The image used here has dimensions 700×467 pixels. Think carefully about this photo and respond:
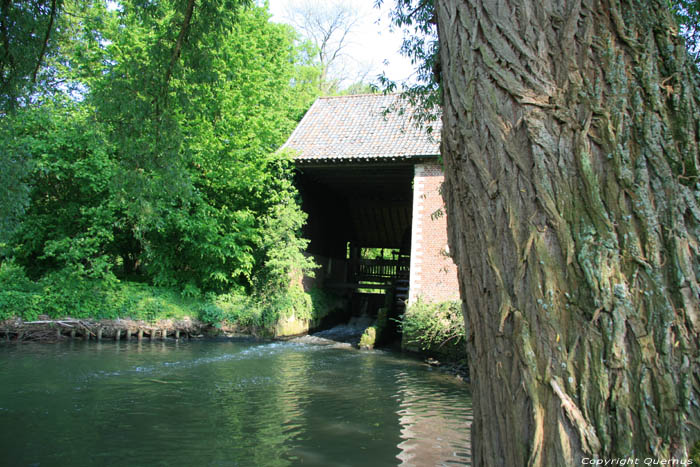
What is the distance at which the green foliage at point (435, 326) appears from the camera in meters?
10.9

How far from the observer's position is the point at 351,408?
22.6ft

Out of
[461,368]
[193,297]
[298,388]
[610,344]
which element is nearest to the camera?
[610,344]

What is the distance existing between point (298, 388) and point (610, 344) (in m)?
7.29

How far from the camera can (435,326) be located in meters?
11.3

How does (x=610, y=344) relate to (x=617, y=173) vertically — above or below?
below

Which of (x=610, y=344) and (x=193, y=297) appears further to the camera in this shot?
(x=193, y=297)

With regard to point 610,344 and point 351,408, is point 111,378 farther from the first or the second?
point 610,344

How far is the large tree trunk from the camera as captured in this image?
1200 millimetres

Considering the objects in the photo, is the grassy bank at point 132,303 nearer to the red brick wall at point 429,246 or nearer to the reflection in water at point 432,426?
the red brick wall at point 429,246

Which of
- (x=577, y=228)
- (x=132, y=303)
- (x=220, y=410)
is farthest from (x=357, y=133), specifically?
(x=577, y=228)

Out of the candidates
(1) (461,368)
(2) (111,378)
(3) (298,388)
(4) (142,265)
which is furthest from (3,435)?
(4) (142,265)

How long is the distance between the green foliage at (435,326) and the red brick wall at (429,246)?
0.63 metres

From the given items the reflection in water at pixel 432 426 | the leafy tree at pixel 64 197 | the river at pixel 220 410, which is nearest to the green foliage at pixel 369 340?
the river at pixel 220 410

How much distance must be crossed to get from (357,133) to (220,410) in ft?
33.7
